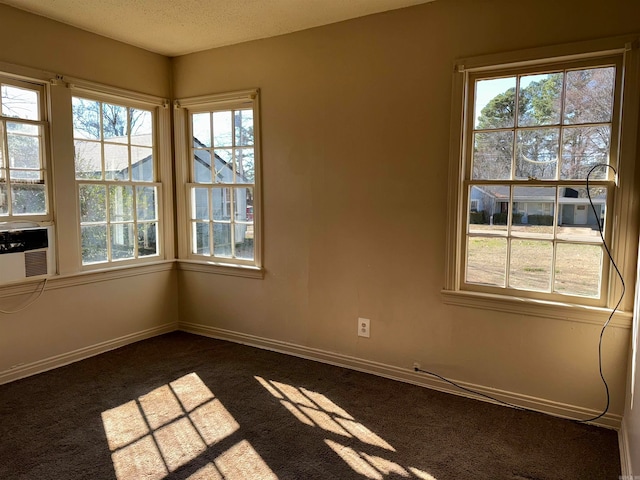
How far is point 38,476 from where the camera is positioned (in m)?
2.11

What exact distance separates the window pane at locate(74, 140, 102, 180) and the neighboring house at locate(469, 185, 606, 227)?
296cm

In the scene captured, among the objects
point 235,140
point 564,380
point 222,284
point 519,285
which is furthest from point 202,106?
point 564,380

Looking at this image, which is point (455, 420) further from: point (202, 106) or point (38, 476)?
point (202, 106)

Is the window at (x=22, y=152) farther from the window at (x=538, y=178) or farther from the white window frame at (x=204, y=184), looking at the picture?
the window at (x=538, y=178)

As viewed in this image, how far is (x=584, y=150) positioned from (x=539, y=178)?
0.28 metres

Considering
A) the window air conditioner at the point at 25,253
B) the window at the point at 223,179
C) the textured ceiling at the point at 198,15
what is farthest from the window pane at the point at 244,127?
the window air conditioner at the point at 25,253

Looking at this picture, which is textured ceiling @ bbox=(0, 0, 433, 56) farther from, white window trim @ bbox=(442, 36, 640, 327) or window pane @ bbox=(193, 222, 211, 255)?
window pane @ bbox=(193, 222, 211, 255)

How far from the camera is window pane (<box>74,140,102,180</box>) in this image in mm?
3537

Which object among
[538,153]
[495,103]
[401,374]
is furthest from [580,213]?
[401,374]

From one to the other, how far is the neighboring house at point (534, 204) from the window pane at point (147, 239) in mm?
2865

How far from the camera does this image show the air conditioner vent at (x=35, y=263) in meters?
3.19

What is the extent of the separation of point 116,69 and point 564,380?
4.09 metres

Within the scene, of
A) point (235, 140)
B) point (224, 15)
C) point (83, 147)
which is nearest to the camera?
point (224, 15)

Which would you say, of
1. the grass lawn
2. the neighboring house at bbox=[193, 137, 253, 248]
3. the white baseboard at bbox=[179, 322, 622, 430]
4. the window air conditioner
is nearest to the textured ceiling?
the neighboring house at bbox=[193, 137, 253, 248]
